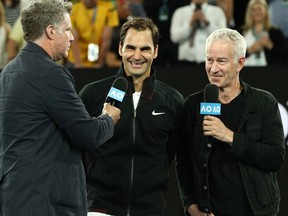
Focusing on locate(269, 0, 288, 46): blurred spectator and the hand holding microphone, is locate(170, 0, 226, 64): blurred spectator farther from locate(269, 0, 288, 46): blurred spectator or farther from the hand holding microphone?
the hand holding microphone

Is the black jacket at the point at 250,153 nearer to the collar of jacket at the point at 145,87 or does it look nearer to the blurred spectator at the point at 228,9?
the collar of jacket at the point at 145,87

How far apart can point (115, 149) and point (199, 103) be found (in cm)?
61

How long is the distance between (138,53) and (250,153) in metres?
0.92

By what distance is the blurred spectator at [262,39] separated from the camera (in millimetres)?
7680

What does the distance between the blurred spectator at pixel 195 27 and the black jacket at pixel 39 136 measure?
3.94m

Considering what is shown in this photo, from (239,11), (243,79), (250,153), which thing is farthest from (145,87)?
(239,11)

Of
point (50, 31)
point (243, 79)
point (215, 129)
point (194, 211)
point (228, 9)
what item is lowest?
point (194, 211)

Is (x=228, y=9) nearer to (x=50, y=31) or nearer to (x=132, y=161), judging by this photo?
(x=132, y=161)

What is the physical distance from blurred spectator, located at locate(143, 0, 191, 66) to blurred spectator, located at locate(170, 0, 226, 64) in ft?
0.25

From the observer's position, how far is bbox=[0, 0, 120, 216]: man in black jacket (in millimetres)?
3758

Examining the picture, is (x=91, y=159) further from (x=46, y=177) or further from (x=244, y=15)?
(x=244, y=15)

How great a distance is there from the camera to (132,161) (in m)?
4.48

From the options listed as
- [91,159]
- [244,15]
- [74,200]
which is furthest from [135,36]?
[244,15]

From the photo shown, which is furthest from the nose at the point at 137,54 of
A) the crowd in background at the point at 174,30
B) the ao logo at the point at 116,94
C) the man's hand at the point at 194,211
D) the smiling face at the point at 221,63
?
the crowd in background at the point at 174,30
